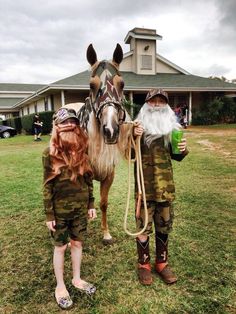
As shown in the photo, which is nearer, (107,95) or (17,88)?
(107,95)

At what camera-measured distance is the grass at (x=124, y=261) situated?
2637 millimetres

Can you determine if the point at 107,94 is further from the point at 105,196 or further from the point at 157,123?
the point at 105,196

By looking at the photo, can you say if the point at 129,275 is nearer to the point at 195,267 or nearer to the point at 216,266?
the point at 195,267

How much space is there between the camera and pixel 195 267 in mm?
3184

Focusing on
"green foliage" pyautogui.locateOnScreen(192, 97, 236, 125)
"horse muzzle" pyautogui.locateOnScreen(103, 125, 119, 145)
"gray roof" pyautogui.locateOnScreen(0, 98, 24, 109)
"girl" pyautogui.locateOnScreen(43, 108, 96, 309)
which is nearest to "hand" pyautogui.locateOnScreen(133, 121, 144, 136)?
"horse muzzle" pyautogui.locateOnScreen(103, 125, 119, 145)

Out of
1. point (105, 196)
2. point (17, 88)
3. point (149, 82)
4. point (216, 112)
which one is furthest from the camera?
point (17, 88)

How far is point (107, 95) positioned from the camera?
9.31ft

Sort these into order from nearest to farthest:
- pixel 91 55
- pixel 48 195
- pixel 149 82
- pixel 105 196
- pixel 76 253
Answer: pixel 48 195
pixel 76 253
pixel 91 55
pixel 105 196
pixel 149 82

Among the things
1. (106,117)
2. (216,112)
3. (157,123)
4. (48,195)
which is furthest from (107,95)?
(216,112)

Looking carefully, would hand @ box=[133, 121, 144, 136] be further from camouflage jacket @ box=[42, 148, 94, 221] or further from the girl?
camouflage jacket @ box=[42, 148, 94, 221]

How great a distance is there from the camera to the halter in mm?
2789

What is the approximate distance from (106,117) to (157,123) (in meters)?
0.54

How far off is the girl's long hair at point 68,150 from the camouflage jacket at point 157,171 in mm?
680

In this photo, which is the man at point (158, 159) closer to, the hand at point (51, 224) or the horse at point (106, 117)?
the horse at point (106, 117)
